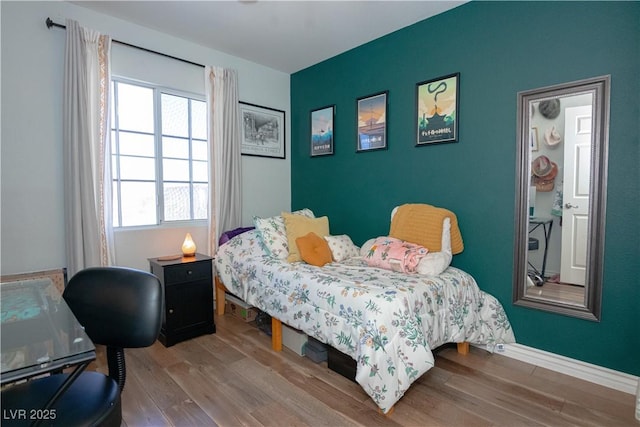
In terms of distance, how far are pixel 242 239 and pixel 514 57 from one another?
2.60m

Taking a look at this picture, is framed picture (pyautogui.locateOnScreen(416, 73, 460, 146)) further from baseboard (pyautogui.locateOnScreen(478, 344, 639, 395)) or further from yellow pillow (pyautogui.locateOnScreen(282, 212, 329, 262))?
baseboard (pyautogui.locateOnScreen(478, 344, 639, 395))

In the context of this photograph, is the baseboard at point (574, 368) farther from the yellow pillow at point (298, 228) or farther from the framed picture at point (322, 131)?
the framed picture at point (322, 131)

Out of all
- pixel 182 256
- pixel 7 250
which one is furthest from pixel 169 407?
pixel 7 250

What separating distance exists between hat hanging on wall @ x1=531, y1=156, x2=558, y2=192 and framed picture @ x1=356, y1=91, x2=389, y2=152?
1.24 meters

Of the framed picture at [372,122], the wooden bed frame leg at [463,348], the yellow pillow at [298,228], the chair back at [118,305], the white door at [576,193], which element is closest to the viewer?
the chair back at [118,305]

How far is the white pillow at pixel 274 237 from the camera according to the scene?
275 centimetres

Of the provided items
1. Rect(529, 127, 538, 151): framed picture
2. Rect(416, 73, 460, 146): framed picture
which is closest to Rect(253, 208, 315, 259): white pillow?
Rect(416, 73, 460, 146): framed picture

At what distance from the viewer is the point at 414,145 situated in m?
2.84

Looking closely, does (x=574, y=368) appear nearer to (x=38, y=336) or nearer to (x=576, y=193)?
(x=576, y=193)

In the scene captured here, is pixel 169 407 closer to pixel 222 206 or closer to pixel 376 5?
pixel 222 206

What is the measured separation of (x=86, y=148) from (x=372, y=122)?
96.3 inches

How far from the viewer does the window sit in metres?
2.80

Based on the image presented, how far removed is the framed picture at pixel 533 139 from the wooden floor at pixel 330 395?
4.97ft

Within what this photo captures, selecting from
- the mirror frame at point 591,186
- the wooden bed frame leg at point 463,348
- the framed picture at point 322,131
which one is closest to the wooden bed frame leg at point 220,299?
the framed picture at point 322,131
